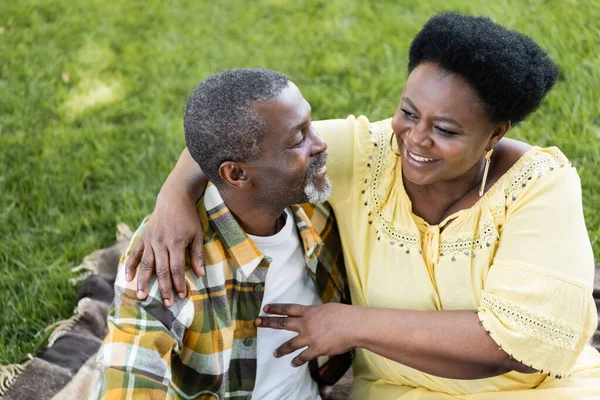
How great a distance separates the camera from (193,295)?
262 centimetres

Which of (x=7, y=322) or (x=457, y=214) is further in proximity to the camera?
(x=7, y=322)

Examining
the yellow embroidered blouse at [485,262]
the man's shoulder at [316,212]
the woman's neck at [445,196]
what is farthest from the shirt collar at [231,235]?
the woman's neck at [445,196]

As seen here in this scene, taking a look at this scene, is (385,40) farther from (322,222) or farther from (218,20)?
(322,222)

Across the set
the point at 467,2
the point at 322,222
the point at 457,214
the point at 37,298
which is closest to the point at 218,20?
the point at 467,2

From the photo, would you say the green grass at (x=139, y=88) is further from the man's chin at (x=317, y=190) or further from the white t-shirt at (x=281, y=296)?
the man's chin at (x=317, y=190)

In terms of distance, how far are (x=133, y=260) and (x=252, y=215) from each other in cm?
48

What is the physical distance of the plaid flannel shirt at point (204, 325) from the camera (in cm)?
246

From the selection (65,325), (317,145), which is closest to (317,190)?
(317,145)

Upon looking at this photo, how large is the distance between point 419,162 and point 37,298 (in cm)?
253

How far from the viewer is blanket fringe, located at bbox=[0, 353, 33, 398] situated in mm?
3598

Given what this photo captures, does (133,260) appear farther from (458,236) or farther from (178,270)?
(458,236)

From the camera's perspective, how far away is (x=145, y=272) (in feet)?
8.41

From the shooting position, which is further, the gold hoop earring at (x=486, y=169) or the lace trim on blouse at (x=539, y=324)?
the gold hoop earring at (x=486, y=169)

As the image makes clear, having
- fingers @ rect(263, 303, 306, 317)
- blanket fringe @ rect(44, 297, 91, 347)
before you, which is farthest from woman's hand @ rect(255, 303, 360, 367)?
blanket fringe @ rect(44, 297, 91, 347)
